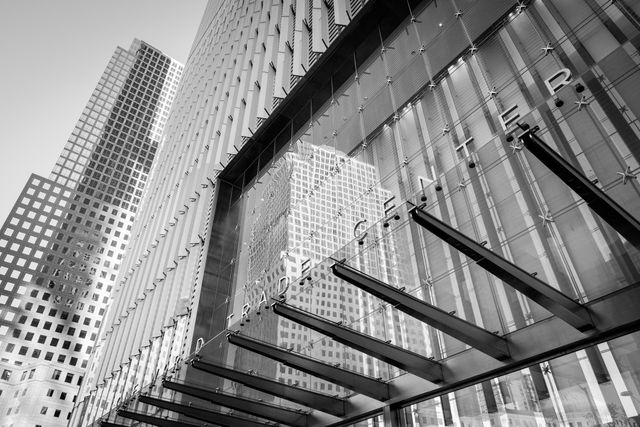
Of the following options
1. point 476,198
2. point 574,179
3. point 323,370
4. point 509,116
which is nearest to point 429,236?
point 476,198

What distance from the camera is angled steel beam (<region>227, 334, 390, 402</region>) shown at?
11.5m

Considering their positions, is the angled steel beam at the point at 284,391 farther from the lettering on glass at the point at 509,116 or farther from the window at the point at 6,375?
the window at the point at 6,375

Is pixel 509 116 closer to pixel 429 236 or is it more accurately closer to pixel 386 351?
pixel 429 236

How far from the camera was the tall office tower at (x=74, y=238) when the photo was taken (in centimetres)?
8444

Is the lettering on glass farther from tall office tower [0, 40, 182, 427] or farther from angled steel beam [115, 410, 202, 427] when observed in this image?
tall office tower [0, 40, 182, 427]

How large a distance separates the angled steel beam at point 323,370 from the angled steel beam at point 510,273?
4971 millimetres

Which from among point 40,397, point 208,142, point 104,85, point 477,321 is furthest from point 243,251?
point 104,85

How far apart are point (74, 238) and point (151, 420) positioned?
10697 cm

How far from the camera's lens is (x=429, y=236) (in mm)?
11117

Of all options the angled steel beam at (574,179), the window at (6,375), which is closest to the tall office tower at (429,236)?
the angled steel beam at (574,179)

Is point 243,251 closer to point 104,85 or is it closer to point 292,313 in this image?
point 292,313

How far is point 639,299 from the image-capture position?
25.4ft

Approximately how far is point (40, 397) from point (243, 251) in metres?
76.8

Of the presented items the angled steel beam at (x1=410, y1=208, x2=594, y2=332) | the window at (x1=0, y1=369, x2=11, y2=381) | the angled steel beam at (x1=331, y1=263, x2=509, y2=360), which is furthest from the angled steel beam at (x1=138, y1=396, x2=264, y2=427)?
the window at (x1=0, y1=369, x2=11, y2=381)
